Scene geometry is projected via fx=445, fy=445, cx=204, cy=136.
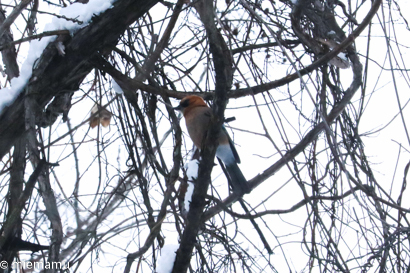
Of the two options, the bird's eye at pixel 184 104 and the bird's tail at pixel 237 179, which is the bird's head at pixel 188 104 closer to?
the bird's eye at pixel 184 104

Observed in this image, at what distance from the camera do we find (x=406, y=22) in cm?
323

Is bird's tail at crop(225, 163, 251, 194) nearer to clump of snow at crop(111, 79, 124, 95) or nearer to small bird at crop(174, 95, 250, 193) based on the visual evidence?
small bird at crop(174, 95, 250, 193)

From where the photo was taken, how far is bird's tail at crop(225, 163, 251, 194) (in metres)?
3.08

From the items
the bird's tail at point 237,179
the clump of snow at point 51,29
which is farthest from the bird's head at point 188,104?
the clump of snow at point 51,29

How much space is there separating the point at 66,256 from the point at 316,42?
239 centimetres

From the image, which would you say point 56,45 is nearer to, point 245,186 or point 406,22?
point 245,186

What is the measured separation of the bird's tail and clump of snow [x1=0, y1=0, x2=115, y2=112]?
1.48m

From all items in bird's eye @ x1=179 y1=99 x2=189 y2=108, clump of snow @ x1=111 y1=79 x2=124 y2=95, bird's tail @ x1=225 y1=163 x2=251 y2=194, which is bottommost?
bird's tail @ x1=225 y1=163 x2=251 y2=194

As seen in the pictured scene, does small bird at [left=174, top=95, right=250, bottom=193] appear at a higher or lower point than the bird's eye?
lower

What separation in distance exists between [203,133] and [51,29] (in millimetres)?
1434

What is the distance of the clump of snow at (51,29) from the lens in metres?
2.75

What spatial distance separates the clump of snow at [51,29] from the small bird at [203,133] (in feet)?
3.42

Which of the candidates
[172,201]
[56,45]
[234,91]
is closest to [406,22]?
[234,91]

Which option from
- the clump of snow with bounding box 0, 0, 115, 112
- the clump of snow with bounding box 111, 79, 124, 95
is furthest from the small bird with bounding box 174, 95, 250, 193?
the clump of snow with bounding box 0, 0, 115, 112
